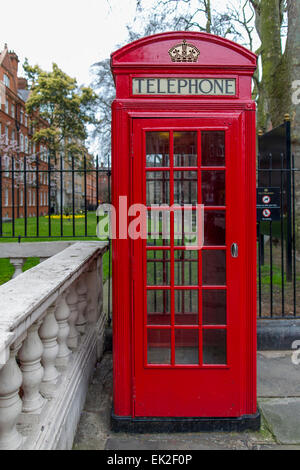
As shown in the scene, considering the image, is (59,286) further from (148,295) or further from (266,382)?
(266,382)

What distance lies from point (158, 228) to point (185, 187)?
37 centimetres

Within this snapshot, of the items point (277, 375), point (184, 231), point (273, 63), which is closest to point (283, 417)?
point (277, 375)

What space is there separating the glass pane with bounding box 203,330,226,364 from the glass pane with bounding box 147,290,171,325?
0.32 m

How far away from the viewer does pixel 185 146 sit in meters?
2.68

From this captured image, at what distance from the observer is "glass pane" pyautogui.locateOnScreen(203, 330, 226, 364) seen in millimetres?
2754

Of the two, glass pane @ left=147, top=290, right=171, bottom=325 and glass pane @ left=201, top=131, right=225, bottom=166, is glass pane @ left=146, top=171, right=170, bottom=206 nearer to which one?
glass pane @ left=201, top=131, right=225, bottom=166

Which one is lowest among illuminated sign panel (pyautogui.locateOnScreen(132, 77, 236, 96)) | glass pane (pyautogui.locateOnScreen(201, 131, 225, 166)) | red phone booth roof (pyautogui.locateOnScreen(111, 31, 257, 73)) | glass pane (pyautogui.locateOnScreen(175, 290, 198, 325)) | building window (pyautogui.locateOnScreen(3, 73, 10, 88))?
glass pane (pyautogui.locateOnScreen(175, 290, 198, 325))

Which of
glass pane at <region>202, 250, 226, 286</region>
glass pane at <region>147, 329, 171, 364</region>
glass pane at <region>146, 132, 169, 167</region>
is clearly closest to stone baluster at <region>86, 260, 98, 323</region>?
glass pane at <region>147, 329, 171, 364</region>

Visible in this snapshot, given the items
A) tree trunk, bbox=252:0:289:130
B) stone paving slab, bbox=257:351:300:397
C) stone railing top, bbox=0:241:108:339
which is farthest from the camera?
tree trunk, bbox=252:0:289:130

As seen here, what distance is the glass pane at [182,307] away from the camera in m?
2.76

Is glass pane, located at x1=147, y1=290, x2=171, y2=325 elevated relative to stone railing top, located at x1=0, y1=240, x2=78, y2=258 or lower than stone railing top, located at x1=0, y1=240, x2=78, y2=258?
lower

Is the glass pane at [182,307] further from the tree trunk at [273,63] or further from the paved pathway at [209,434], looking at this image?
the tree trunk at [273,63]

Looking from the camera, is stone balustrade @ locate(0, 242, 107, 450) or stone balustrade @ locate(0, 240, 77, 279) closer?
stone balustrade @ locate(0, 242, 107, 450)

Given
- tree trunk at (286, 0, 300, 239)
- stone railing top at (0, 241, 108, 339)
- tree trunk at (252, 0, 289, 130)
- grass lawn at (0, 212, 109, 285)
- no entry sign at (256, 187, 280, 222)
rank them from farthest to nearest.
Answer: tree trunk at (252, 0, 289, 130)
tree trunk at (286, 0, 300, 239)
grass lawn at (0, 212, 109, 285)
no entry sign at (256, 187, 280, 222)
stone railing top at (0, 241, 108, 339)
